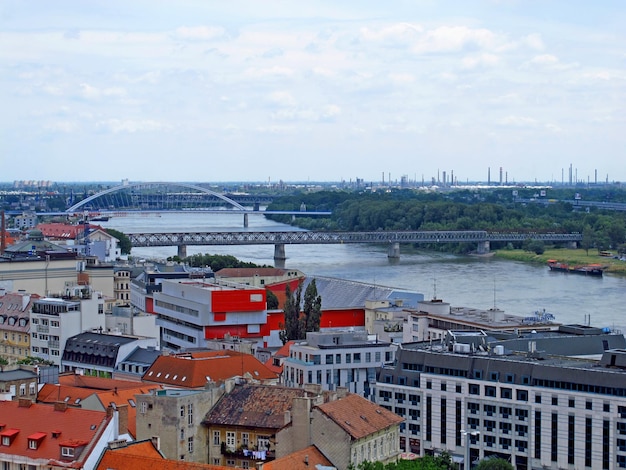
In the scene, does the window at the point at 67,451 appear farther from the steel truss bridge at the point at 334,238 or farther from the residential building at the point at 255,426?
the steel truss bridge at the point at 334,238

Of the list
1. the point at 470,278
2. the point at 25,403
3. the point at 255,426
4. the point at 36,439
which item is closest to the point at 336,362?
the point at 255,426

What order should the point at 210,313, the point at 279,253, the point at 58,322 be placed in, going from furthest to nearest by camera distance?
the point at 279,253, the point at 210,313, the point at 58,322

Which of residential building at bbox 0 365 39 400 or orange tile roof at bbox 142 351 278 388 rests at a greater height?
residential building at bbox 0 365 39 400

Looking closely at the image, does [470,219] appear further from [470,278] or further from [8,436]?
[8,436]

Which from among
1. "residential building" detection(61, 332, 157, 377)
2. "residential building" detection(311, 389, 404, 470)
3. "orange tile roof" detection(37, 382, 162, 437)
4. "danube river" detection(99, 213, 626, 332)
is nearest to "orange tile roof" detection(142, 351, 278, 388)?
"orange tile roof" detection(37, 382, 162, 437)

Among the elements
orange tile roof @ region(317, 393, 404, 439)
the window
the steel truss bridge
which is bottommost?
the steel truss bridge

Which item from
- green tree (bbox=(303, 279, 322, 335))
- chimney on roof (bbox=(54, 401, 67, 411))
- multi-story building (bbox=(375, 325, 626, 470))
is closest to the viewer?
chimney on roof (bbox=(54, 401, 67, 411))

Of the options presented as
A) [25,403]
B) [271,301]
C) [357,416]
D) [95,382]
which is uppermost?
[25,403]

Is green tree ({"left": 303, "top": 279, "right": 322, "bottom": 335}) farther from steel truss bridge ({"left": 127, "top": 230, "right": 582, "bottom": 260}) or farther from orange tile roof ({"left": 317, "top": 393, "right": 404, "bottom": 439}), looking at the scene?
steel truss bridge ({"left": 127, "top": 230, "right": 582, "bottom": 260})

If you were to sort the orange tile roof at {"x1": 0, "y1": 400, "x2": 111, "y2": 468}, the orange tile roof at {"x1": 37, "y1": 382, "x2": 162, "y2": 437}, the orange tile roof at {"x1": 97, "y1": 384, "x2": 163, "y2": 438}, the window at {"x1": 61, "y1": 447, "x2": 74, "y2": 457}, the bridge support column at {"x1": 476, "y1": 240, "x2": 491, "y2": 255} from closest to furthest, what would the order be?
the window at {"x1": 61, "y1": 447, "x2": 74, "y2": 457} < the orange tile roof at {"x1": 0, "y1": 400, "x2": 111, "y2": 468} < the orange tile roof at {"x1": 97, "y1": 384, "x2": 163, "y2": 438} < the orange tile roof at {"x1": 37, "y1": 382, "x2": 162, "y2": 437} < the bridge support column at {"x1": 476, "y1": 240, "x2": 491, "y2": 255}
